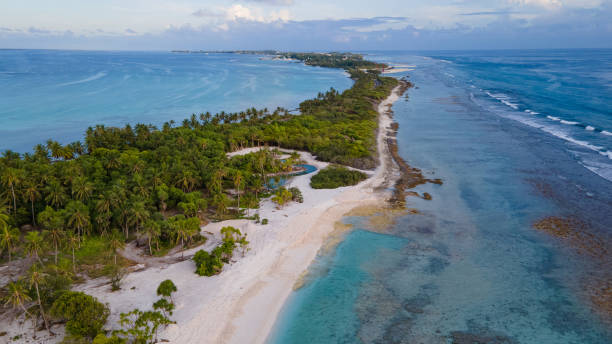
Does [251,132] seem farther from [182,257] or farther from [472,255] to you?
[472,255]

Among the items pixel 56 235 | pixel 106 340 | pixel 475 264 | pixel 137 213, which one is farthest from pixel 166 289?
pixel 475 264

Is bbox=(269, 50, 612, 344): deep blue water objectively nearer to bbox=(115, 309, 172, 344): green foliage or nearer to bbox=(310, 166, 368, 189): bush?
bbox=(115, 309, 172, 344): green foliage

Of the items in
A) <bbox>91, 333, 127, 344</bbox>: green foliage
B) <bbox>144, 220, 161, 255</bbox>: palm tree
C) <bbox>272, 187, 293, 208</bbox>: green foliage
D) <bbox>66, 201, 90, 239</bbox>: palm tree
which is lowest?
<bbox>91, 333, 127, 344</bbox>: green foliage

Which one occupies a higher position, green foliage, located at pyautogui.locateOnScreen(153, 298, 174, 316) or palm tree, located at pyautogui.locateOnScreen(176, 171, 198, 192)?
palm tree, located at pyautogui.locateOnScreen(176, 171, 198, 192)

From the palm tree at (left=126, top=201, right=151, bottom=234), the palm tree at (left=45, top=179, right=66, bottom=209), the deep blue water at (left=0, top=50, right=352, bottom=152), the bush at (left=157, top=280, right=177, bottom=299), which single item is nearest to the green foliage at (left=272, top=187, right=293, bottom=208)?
the palm tree at (left=126, top=201, right=151, bottom=234)

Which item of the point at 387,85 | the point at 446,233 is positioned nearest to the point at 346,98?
the point at 387,85

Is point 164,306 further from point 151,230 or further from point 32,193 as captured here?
point 32,193
